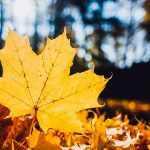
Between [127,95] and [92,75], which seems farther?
[127,95]

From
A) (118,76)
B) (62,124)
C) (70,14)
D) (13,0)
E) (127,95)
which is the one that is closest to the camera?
(62,124)

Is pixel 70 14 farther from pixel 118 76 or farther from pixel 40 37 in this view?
pixel 118 76

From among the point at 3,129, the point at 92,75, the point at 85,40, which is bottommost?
the point at 85,40

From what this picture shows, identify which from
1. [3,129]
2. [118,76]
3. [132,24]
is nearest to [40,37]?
[132,24]

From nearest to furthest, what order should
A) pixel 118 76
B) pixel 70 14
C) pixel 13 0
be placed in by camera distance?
pixel 118 76 < pixel 13 0 < pixel 70 14

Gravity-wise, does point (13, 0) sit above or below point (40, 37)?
above

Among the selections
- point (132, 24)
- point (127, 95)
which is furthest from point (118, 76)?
point (132, 24)
